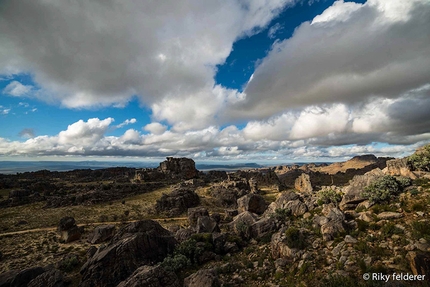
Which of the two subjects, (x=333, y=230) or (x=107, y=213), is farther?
(x=107, y=213)

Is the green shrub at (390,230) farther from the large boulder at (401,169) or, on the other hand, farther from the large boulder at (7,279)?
the large boulder at (7,279)

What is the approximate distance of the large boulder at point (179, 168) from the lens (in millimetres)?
150000

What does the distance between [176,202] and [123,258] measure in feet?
165

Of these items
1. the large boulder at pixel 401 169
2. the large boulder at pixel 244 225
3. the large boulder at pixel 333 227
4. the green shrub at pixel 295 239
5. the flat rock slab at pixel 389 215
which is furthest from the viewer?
the large boulder at pixel 401 169

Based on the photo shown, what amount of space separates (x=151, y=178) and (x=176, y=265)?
382 feet

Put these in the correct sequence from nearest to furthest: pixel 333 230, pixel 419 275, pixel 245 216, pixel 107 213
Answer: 1. pixel 419 275
2. pixel 333 230
3. pixel 245 216
4. pixel 107 213

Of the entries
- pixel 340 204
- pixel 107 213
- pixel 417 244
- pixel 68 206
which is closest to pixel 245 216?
pixel 340 204

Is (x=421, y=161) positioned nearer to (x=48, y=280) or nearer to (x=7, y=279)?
(x=48, y=280)

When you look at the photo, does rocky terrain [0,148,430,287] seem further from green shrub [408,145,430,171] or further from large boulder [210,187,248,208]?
large boulder [210,187,248,208]

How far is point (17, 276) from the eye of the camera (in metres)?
19.4

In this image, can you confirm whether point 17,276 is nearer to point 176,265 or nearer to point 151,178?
point 176,265

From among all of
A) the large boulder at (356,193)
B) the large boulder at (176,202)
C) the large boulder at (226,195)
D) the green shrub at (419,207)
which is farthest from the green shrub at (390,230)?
the large boulder at (226,195)

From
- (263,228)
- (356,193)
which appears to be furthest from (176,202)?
(356,193)

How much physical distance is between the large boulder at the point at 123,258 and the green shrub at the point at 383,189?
2382 cm
